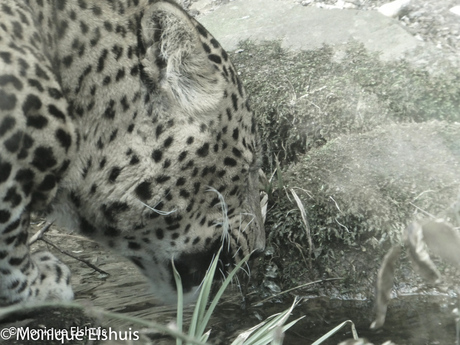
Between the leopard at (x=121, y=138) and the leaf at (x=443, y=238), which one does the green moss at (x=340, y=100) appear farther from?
the leaf at (x=443, y=238)

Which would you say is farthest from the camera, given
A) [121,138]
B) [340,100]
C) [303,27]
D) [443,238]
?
[303,27]

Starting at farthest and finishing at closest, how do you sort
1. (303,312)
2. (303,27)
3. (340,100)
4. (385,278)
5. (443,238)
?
(303,27) < (340,100) < (303,312) < (385,278) < (443,238)

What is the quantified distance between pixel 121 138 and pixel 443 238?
2484mm

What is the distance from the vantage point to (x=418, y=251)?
6.97 ft

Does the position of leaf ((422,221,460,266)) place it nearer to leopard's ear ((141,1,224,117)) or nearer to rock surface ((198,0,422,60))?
leopard's ear ((141,1,224,117))

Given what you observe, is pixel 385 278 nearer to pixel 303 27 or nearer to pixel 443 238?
pixel 443 238

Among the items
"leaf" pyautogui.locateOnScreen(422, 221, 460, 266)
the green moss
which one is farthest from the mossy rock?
"leaf" pyautogui.locateOnScreen(422, 221, 460, 266)

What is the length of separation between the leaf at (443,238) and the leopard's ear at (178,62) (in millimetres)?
2224

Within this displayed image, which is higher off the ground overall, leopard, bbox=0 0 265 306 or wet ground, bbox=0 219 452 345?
leopard, bbox=0 0 265 306

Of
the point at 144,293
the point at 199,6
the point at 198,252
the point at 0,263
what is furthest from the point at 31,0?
the point at 199,6

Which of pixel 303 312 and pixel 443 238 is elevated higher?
pixel 443 238

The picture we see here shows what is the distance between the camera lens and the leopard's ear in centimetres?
398

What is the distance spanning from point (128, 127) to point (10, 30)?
80cm

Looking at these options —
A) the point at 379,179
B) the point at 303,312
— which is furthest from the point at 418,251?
the point at 379,179
